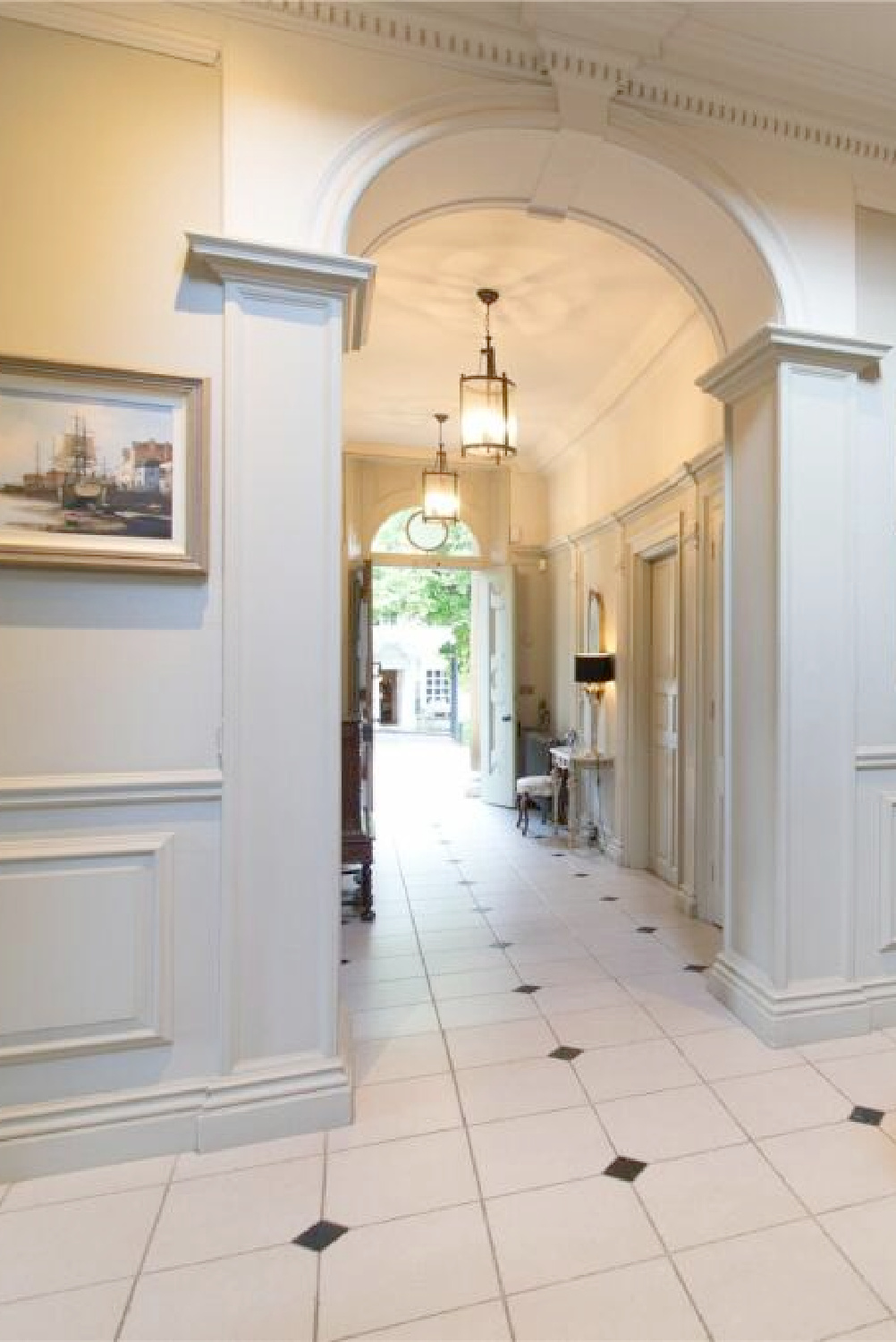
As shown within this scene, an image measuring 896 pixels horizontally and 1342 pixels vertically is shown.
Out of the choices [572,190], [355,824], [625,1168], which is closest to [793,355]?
[572,190]

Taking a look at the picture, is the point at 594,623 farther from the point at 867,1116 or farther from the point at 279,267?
the point at 279,267

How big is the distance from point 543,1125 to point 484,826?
14.8ft

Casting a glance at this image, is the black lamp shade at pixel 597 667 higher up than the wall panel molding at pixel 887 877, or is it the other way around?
the black lamp shade at pixel 597 667

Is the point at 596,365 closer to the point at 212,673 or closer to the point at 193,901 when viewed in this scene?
the point at 212,673

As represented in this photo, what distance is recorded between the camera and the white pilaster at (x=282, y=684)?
2135 mm

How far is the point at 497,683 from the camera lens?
7.55 metres

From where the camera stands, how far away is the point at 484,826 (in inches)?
264

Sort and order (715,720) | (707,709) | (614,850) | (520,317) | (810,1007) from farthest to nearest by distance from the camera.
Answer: (614,850), (520,317), (707,709), (715,720), (810,1007)

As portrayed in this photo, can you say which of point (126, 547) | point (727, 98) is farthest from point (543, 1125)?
point (727, 98)

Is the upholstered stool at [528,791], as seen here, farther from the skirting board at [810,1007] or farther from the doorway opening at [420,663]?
the skirting board at [810,1007]

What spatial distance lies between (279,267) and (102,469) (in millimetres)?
831

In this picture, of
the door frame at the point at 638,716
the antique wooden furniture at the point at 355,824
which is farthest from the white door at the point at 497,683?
the antique wooden furniture at the point at 355,824

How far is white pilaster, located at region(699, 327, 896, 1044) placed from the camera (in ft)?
8.86

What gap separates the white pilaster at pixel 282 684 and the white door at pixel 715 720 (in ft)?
8.58
